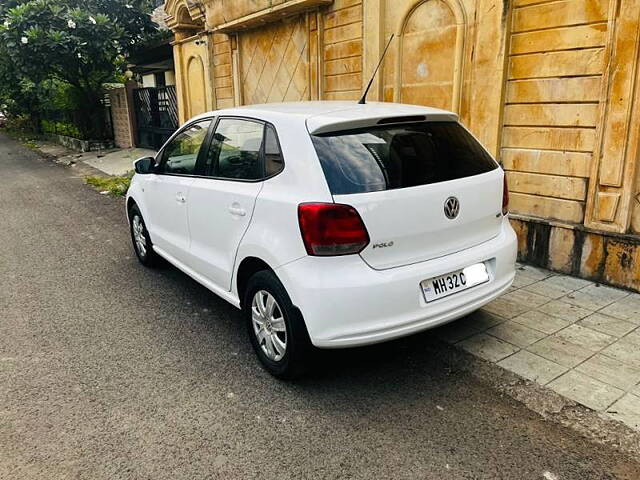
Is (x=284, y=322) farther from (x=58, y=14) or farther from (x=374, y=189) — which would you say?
(x=58, y=14)

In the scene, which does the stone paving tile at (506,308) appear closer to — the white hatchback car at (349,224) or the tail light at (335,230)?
the white hatchback car at (349,224)

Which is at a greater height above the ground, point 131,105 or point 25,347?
point 131,105

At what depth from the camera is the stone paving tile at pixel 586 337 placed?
12.2 feet

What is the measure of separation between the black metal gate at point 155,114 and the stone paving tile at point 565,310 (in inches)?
477

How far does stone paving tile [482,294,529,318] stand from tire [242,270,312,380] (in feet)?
6.19

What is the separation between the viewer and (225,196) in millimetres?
3678

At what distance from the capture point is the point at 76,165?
1496 cm

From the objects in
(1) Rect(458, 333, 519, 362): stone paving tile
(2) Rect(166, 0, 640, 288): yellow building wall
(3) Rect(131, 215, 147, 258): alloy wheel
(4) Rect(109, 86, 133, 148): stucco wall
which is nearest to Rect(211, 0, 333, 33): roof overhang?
(2) Rect(166, 0, 640, 288): yellow building wall

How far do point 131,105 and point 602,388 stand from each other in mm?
16562

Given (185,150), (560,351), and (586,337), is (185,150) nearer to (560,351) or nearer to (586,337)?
(560,351)

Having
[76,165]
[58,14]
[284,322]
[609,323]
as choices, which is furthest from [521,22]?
[58,14]

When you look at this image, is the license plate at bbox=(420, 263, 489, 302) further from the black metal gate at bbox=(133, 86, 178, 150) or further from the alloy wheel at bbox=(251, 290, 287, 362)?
the black metal gate at bbox=(133, 86, 178, 150)

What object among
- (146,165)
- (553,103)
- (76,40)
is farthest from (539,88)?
(76,40)

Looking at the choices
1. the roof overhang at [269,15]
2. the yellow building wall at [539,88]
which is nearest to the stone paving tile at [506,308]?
the yellow building wall at [539,88]
